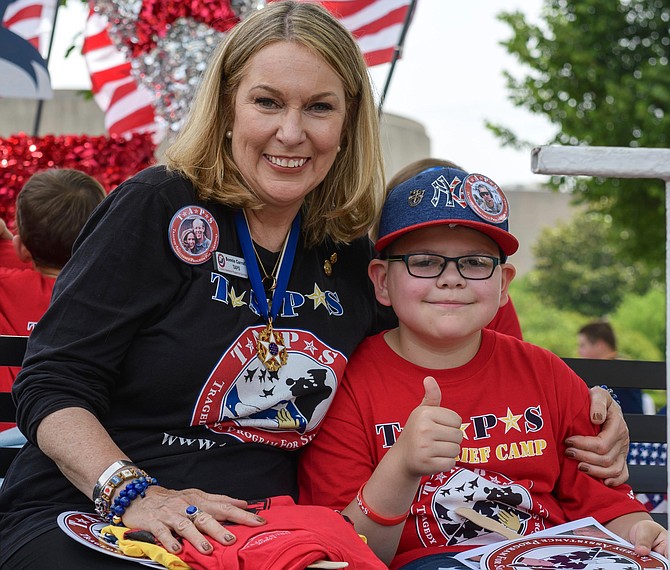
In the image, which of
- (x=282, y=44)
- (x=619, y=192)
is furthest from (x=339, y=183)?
(x=619, y=192)

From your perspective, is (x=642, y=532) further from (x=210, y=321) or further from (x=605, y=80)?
(x=605, y=80)

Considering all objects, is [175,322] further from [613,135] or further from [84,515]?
[613,135]

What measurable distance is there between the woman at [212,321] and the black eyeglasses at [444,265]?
0.24m

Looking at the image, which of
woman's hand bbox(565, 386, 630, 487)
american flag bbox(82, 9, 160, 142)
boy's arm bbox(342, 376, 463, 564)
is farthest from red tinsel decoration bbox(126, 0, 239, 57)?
boy's arm bbox(342, 376, 463, 564)

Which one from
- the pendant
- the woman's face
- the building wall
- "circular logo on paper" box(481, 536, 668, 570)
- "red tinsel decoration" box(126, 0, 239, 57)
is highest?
the building wall

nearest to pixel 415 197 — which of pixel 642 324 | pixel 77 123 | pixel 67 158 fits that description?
pixel 67 158

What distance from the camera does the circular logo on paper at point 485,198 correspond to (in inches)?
98.2

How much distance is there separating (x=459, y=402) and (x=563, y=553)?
465mm

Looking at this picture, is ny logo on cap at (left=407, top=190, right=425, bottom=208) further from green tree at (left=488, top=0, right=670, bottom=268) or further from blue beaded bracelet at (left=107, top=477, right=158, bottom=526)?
green tree at (left=488, top=0, right=670, bottom=268)

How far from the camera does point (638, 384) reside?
3.17 m

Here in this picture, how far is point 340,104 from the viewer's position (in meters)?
2.56

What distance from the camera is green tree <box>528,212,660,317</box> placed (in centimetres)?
3228

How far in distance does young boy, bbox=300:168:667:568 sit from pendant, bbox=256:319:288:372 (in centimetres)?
24

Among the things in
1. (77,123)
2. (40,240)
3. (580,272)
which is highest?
(580,272)
